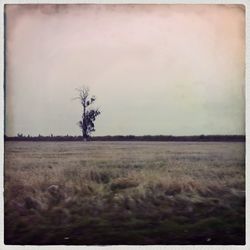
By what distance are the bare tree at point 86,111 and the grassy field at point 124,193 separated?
0.08 m

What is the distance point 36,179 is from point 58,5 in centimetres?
105

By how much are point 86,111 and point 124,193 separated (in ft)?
→ 1.77

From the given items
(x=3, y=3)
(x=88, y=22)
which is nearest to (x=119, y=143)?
(x=88, y=22)

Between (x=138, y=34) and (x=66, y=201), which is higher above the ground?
(x=138, y=34)

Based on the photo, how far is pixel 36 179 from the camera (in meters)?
2.43

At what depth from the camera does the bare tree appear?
7.98 feet

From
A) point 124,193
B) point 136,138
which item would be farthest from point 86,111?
point 124,193

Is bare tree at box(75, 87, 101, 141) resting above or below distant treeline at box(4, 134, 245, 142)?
above

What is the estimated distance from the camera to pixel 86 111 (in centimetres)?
243

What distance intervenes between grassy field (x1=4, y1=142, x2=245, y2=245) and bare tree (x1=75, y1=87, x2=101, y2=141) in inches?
3.3

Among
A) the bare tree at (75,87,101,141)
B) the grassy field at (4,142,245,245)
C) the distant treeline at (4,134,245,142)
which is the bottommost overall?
the grassy field at (4,142,245,245)

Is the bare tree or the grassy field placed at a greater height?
the bare tree

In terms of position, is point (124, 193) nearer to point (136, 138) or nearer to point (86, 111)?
point (136, 138)

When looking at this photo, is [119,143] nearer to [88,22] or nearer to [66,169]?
[66,169]
